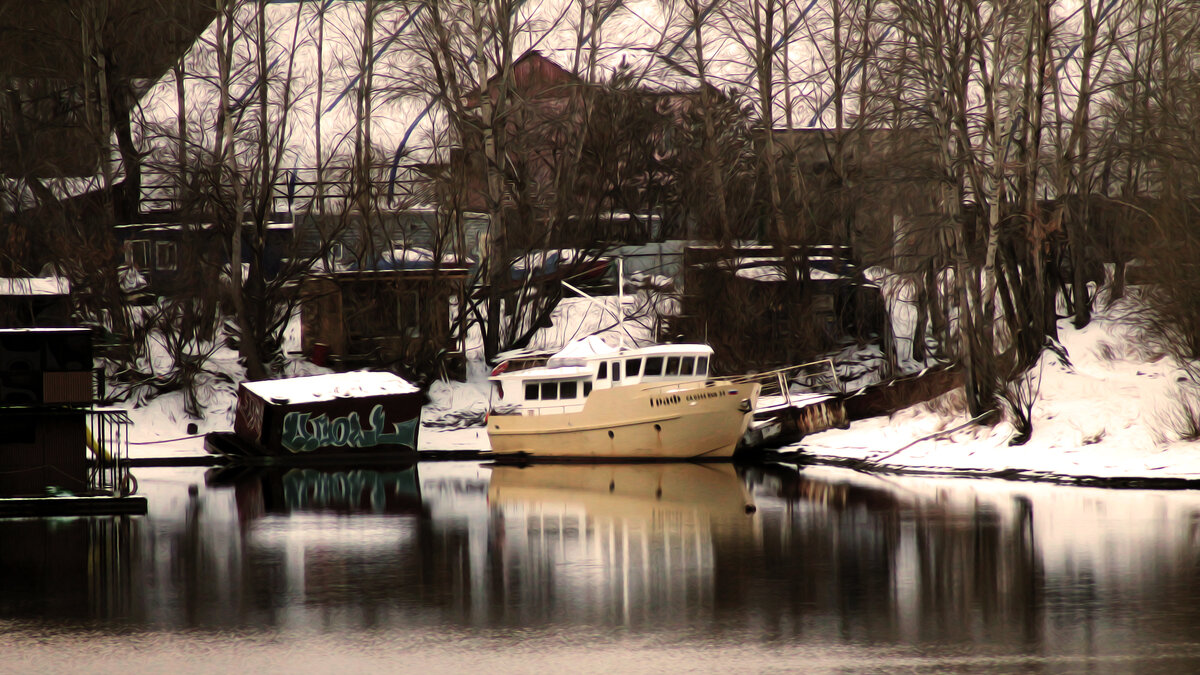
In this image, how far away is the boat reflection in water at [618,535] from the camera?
14.6 m

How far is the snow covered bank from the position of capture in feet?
88.2

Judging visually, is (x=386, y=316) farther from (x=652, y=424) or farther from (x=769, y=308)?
(x=652, y=424)

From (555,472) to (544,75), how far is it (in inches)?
1183

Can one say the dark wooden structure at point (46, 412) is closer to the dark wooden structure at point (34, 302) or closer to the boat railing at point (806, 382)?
the dark wooden structure at point (34, 302)

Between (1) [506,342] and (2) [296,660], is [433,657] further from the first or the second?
(1) [506,342]

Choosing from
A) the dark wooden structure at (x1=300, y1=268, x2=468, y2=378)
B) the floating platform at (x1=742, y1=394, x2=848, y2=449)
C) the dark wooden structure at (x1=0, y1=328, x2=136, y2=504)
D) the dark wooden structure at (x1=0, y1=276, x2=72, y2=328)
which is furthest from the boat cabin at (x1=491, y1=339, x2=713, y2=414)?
the dark wooden structure at (x1=0, y1=276, x2=72, y2=328)

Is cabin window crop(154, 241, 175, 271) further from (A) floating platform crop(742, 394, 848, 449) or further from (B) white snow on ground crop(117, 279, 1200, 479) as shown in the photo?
(A) floating platform crop(742, 394, 848, 449)

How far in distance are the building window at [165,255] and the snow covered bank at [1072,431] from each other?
25274mm

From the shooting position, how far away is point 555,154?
46.7 m

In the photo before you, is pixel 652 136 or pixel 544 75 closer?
pixel 652 136

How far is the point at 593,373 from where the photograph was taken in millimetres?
34438

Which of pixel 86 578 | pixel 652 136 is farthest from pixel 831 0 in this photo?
pixel 86 578

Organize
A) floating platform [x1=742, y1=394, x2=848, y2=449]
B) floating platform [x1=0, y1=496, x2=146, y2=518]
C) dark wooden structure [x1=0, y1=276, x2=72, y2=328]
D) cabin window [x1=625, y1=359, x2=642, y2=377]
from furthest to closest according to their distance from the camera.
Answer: dark wooden structure [x1=0, y1=276, x2=72, y2=328] < cabin window [x1=625, y1=359, x2=642, y2=377] < floating platform [x1=742, y1=394, x2=848, y2=449] < floating platform [x1=0, y1=496, x2=146, y2=518]

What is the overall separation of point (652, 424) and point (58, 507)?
14913 mm
